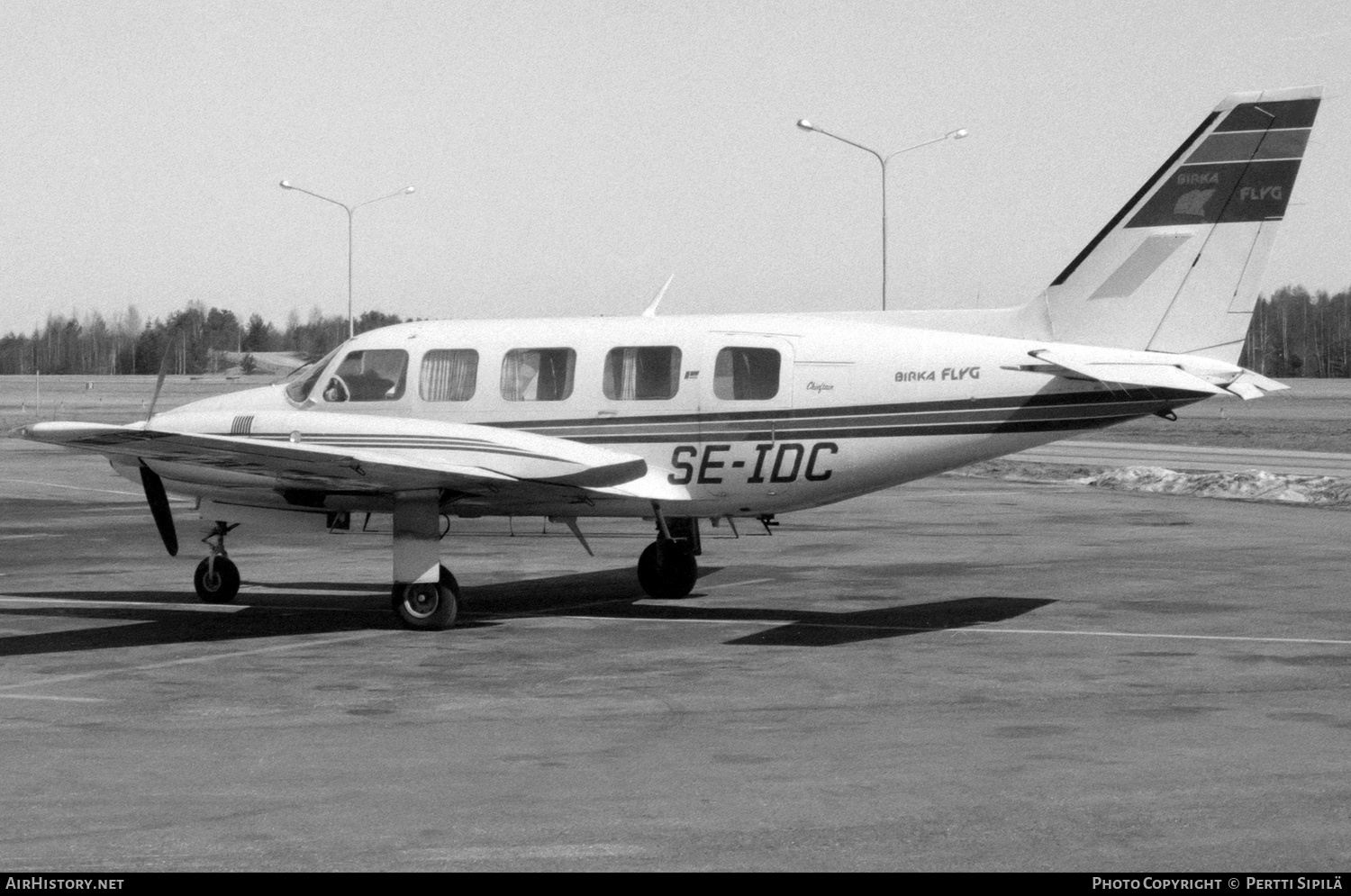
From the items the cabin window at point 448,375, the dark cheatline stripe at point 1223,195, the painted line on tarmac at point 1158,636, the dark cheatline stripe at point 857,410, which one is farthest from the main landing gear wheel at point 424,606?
the dark cheatline stripe at point 1223,195

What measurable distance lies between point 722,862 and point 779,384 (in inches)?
354

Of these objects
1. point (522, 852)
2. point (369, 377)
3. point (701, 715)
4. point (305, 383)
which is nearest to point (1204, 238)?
point (701, 715)

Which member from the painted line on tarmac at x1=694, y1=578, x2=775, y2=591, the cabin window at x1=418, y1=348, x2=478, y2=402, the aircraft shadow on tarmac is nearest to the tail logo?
the aircraft shadow on tarmac

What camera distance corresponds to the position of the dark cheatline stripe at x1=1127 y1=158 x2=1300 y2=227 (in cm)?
1528

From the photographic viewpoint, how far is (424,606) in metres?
15.7

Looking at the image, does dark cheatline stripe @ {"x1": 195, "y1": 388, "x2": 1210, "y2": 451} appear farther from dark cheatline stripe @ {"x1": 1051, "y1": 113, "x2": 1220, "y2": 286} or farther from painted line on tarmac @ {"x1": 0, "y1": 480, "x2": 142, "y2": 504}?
painted line on tarmac @ {"x1": 0, "y1": 480, "x2": 142, "y2": 504}

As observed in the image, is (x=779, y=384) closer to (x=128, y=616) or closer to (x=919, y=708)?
(x=919, y=708)

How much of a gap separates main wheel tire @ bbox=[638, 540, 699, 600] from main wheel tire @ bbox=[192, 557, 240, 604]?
4.64 metres

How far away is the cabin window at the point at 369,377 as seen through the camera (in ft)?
56.3

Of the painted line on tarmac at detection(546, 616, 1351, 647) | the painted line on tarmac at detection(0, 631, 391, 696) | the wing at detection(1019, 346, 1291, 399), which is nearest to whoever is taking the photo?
the painted line on tarmac at detection(0, 631, 391, 696)

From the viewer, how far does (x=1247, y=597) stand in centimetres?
1736

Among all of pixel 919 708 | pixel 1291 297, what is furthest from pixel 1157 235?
pixel 1291 297

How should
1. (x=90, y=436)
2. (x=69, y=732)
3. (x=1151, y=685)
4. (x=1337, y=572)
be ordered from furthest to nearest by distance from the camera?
(x=1337, y=572) < (x=90, y=436) < (x=1151, y=685) < (x=69, y=732)

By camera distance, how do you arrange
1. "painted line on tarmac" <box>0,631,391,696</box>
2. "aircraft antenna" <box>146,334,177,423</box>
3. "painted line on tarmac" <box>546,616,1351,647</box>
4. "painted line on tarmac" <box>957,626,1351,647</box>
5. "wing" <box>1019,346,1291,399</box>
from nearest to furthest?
"painted line on tarmac" <box>0,631,391,696</box>, "painted line on tarmac" <box>957,626,1351,647</box>, "painted line on tarmac" <box>546,616,1351,647</box>, "wing" <box>1019,346,1291,399</box>, "aircraft antenna" <box>146,334,177,423</box>
